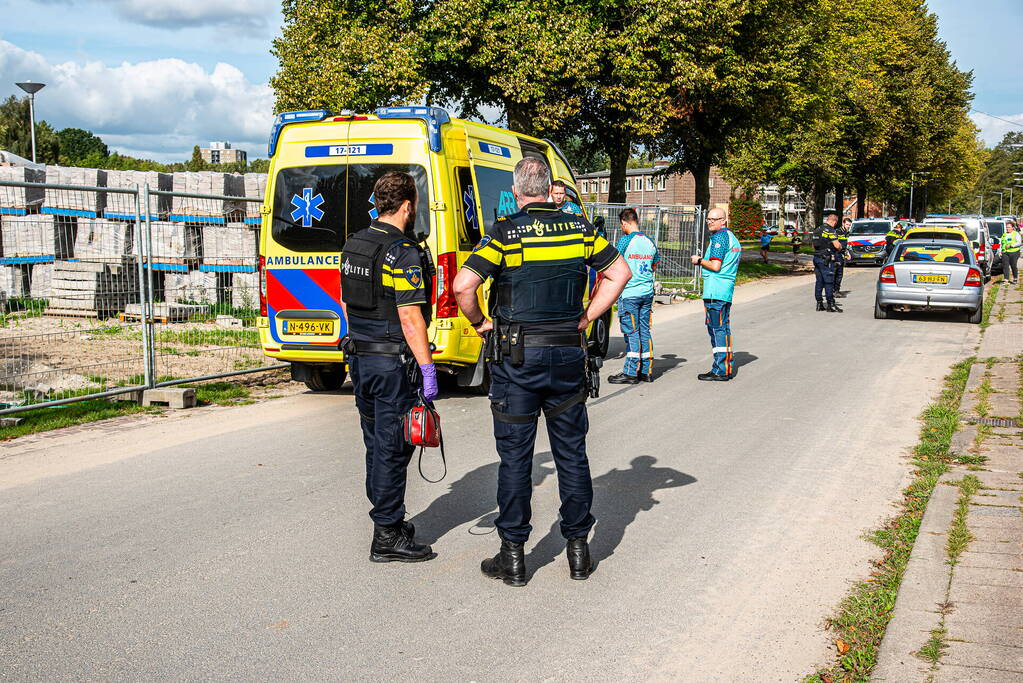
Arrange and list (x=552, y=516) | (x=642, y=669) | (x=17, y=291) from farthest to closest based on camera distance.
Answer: (x=17, y=291) → (x=552, y=516) → (x=642, y=669)

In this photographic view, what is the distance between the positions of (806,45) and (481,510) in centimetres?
2921

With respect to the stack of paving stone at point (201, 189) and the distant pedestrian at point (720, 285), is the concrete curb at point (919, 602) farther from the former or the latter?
the stack of paving stone at point (201, 189)

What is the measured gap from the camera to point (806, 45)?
31.1m

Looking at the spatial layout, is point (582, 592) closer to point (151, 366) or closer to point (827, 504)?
point (827, 504)

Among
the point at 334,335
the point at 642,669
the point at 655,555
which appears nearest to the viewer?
the point at 642,669

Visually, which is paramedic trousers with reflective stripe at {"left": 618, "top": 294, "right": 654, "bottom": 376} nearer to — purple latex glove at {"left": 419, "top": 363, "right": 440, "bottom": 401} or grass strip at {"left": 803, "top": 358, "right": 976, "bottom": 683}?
grass strip at {"left": 803, "top": 358, "right": 976, "bottom": 683}

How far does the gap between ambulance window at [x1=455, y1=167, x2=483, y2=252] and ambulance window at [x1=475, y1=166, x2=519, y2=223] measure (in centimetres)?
12

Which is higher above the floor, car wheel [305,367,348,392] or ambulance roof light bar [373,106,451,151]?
ambulance roof light bar [373,106,451,151]

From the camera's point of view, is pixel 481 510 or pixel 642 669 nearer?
pixel 642 669

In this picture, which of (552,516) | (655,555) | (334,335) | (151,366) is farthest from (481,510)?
(151,366)

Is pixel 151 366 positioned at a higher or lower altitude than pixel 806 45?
lower

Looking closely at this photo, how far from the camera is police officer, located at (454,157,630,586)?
4484mm

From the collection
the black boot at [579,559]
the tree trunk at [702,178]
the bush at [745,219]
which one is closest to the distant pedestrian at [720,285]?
the black boot at [579,559]

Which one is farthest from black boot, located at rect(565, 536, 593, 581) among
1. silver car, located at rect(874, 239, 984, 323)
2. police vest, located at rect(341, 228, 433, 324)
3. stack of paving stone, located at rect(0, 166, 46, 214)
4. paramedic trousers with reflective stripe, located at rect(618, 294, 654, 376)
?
silver car, located at rect(874, 239, 984, 323)
